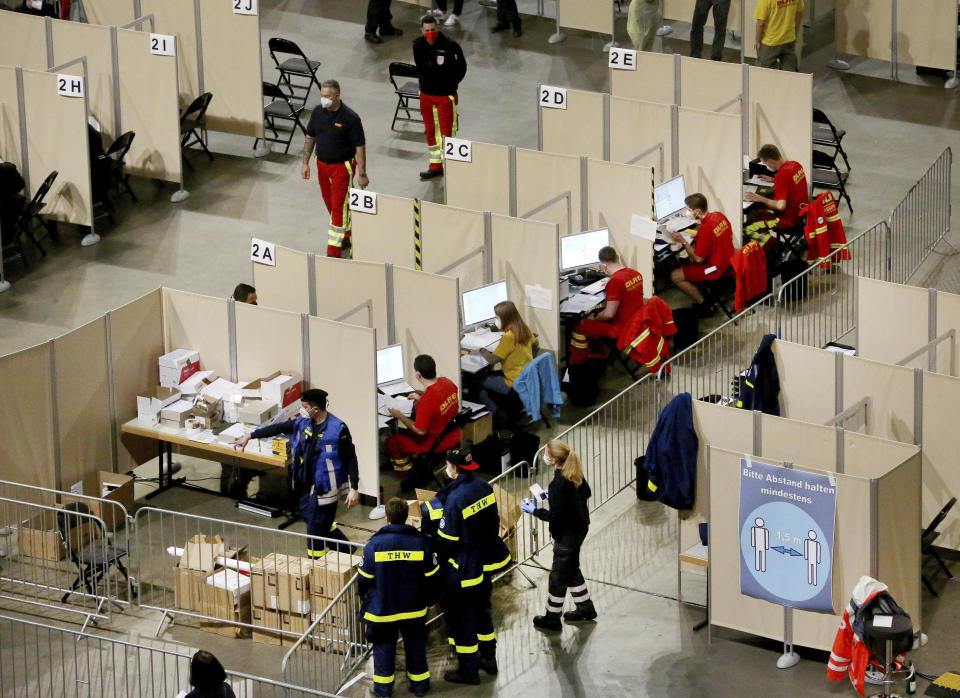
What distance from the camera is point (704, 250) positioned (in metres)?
16.6

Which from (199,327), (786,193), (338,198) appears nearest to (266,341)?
(199,327)

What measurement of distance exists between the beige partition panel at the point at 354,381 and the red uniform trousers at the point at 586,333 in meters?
2.56

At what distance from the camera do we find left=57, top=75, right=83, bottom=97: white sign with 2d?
1792 cm

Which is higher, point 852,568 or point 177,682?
point 852,568

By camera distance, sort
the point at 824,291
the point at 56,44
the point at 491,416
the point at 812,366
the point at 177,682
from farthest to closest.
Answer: the point at 56,44 → the point at 824,291 → the point at 491,416 → the point at 812,366 → the point at 177,682

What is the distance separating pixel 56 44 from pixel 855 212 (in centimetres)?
941

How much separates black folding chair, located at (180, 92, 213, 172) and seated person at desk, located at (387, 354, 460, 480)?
6482mm

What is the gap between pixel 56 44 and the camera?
2003cm

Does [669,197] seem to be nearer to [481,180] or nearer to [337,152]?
[481,180]

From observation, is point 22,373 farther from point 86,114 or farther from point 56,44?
point 56,44

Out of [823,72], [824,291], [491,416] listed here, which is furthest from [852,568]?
[823,72]

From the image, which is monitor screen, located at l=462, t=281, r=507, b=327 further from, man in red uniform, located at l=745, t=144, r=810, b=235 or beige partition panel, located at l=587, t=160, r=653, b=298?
man in red uniform, located at l=745, t=144, r=810, b=235

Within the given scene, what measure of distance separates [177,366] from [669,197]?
545 cm

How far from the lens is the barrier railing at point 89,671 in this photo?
11.6 m
